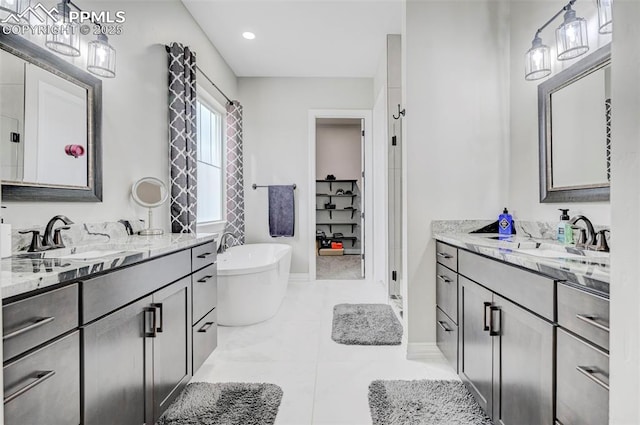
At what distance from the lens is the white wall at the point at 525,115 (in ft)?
6.33

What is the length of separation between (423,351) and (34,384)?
2059 millimetres

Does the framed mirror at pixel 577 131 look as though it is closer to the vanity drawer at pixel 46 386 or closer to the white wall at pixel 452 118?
the white wall at pixel 452 118

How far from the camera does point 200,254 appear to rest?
6.42ft

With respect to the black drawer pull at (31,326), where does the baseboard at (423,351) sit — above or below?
below

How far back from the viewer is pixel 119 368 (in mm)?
1219

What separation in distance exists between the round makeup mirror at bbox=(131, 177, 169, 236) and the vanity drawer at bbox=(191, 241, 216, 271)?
0.36 m

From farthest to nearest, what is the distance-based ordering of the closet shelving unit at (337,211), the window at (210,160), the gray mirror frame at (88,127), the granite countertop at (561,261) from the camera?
Answer: 1. the closet shelving unit at (337,211)
2. the window at (210,160)
3. the gray mirror frame at (88,127)
4. the granite countertop at (561,261)

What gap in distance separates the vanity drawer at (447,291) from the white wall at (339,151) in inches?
191

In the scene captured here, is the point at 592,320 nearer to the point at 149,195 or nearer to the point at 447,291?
the point at 447,291

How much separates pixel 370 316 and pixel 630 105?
276 centimetres

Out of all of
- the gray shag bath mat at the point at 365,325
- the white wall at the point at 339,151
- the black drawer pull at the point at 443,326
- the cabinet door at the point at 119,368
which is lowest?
the gray shag bath mat at the point at 365,325

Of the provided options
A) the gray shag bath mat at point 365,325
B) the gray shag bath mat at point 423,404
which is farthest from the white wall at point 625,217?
the gray shag bath mat at point 365,325

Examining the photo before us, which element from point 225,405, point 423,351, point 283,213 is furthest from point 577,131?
point 283,213

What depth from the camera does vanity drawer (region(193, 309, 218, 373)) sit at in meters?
1.89
